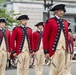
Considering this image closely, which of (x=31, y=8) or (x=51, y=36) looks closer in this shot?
(x=51, y=36)

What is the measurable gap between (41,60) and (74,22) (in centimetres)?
3189

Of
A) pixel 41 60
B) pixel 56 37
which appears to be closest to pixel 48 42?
pixel 56 37

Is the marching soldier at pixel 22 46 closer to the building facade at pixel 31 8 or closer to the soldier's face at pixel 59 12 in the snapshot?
the soldier's face at pixel 59 12

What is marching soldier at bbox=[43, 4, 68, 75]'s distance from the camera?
7.12 metres

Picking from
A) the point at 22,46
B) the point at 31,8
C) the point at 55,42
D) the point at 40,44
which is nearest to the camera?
the point at 55,42

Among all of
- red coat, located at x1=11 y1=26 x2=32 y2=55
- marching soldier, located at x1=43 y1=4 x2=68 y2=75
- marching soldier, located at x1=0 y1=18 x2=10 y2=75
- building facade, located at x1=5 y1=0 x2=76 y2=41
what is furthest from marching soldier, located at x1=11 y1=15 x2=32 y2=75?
building facade, located at x1=5 y1=0 x2=76 y2=41

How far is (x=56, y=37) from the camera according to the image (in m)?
7.16

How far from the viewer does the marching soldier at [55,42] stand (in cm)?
712

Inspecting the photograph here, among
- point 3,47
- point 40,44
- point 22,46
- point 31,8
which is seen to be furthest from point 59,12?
point 31,8

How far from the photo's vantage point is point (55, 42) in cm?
715

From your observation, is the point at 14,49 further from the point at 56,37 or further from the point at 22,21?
the point at 56,37

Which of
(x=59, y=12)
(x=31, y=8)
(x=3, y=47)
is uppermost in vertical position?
(x=59, y=12)

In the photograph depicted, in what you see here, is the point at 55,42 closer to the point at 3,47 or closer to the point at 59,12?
the point at 59,12

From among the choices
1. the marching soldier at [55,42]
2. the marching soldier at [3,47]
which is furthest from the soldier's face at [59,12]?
the marching soldier at [3,47]
